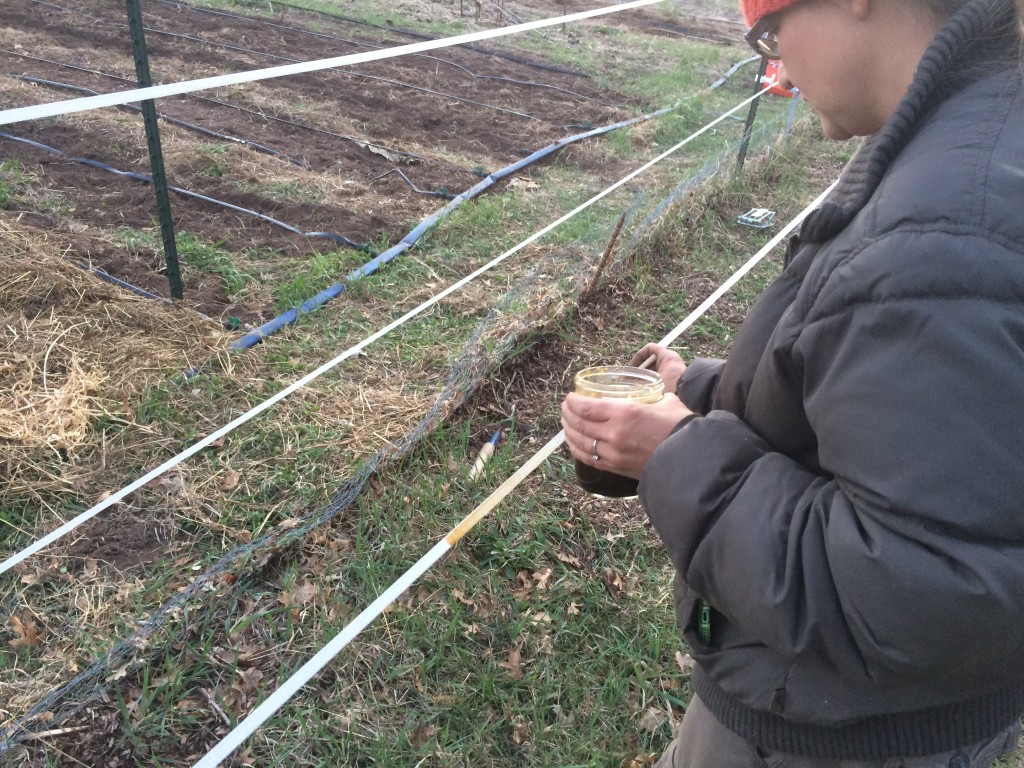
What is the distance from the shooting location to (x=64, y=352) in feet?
11.5

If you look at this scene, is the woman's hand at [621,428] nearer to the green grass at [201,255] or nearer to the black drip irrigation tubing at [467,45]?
the green grass at [201,255]

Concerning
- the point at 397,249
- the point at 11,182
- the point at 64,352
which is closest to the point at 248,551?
the point at 64,352

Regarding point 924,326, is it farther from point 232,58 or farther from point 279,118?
point 232,58

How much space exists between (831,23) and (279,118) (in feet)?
21.9

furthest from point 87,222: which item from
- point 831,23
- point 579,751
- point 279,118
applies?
point 831,23

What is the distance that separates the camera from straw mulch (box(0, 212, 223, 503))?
2.95 m

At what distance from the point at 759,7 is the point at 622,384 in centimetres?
59

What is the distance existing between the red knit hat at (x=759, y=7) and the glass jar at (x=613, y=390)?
0.56 m

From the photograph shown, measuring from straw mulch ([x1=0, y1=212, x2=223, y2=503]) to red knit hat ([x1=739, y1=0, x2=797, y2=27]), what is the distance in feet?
8.95

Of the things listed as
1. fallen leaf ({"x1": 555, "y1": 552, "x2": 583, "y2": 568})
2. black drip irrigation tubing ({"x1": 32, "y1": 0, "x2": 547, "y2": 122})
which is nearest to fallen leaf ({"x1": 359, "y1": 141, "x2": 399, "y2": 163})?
black drip irrigation tubing ({"x1": 32, "y1": 0, "x2": 547, "y2": 122})

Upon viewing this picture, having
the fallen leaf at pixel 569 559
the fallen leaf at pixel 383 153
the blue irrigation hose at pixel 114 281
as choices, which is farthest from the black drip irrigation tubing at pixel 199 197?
the fallen leaf at pixel 569 559

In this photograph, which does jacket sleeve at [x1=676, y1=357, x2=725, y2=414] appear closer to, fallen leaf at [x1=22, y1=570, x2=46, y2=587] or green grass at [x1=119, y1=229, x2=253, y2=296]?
fallen leaf at [x1=22, y1=570, x2=46, y2=587]

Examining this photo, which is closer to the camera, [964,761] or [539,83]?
[964,761]

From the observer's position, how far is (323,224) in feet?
16.9
